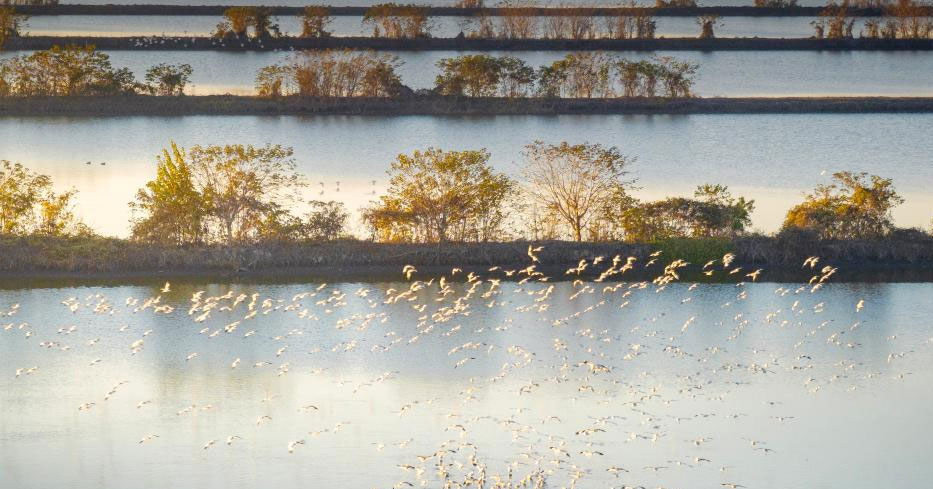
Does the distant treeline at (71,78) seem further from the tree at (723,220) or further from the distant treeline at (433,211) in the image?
the tree at (723,220)

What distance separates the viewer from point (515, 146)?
32594 mm

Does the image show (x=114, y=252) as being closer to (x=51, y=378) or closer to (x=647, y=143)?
(x=51, y=378)

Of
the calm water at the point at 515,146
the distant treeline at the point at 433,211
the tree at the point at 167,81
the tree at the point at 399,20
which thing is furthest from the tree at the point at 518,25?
the distant treeline at the point at 433,211

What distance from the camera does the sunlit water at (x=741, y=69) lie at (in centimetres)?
4119

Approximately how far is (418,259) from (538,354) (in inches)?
174

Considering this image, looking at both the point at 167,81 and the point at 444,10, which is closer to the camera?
the point at 167,81

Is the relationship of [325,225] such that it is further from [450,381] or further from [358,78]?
[358,78]

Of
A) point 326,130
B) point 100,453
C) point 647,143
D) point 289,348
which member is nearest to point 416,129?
point 326,130

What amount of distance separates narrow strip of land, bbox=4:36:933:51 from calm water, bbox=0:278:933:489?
25.2 m

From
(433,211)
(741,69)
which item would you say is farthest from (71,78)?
(741,69)

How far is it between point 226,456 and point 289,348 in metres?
3.73

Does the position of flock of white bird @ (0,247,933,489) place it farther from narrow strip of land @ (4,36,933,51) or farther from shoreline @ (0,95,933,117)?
narrow strip of land @ (4,36,933,51)

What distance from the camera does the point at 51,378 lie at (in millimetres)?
19234

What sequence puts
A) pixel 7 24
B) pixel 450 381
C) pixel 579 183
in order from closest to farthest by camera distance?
1. pixel 450 381
2. pixel 579 183
3. pixel 7 24
